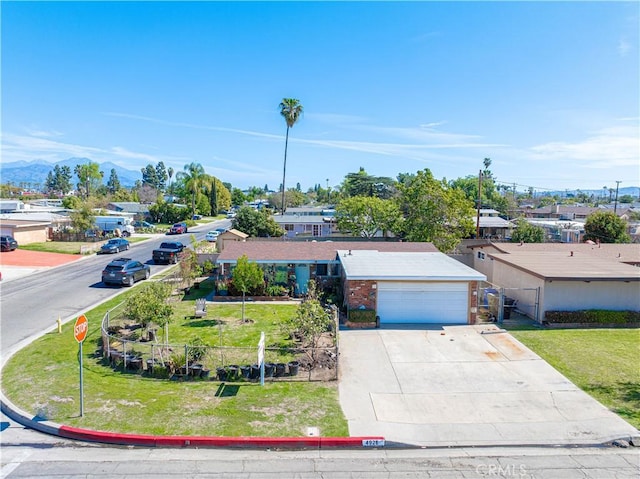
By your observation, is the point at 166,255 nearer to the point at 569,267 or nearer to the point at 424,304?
the point at 424,304

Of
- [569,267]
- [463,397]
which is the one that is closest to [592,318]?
[569,267]

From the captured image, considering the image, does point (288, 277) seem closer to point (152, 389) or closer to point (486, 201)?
point (152, 389)

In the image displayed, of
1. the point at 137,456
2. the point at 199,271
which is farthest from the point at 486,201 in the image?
the point at 137,456

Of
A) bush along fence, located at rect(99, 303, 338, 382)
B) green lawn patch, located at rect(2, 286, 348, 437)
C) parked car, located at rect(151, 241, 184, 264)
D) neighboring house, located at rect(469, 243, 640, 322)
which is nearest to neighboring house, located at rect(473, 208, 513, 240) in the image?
neighboring house, located at rect(469, 243, 640, 322)

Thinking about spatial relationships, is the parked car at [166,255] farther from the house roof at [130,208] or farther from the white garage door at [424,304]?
the house roof at [130,208]

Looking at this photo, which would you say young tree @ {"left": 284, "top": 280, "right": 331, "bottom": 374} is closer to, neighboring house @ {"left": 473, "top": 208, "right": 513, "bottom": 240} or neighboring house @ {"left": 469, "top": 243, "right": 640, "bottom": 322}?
neighboring house @ {"left": 469, "top": 243, "right": 640, "bottom": 322}

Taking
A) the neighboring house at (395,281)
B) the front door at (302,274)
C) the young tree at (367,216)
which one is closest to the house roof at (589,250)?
the neighboring house at (395,281)
